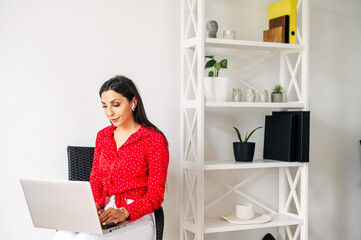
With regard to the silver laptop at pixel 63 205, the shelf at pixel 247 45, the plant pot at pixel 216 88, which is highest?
the shelf at pixel 247 45

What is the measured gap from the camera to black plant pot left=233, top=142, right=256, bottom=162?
8.57ft

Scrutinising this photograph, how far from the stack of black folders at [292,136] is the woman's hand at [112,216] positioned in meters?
1.15

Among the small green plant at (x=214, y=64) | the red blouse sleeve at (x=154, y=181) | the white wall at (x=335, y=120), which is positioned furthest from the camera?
the white wall at (x=335, y=120)

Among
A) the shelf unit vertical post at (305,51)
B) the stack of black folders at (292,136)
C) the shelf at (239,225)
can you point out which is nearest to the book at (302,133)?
the stack of black folders at (292,136)

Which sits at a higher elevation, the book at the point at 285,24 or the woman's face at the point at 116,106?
the book at the point at 285,24

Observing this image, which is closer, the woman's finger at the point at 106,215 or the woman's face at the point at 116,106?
the woman's finger at the point at 106,215

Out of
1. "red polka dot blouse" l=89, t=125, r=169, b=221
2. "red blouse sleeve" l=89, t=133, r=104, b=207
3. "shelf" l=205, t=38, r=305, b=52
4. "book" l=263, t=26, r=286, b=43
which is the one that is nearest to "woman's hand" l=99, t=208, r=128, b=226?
"red polka dot blouse" l=89, t=125, r=169, b=221

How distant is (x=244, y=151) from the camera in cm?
262

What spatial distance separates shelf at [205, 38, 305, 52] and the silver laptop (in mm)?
1175

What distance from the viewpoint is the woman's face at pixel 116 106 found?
201cm

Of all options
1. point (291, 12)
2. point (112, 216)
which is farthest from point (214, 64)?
point (112, 216)

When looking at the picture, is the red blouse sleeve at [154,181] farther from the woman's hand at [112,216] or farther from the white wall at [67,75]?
the white wall at [67,75]

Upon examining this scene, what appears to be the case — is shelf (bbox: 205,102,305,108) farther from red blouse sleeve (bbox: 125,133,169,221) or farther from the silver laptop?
the silver laptop

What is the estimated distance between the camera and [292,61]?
9.96ft
